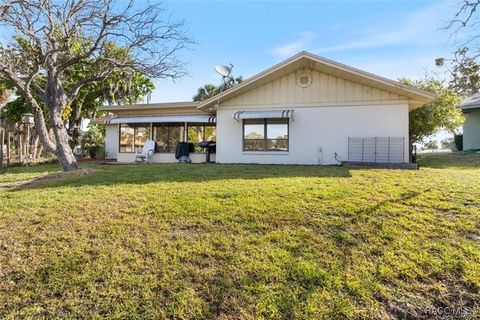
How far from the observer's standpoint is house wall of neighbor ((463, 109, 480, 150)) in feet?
70.0

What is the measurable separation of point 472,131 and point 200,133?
63.2 ft

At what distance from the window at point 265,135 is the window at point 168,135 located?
15.1ft

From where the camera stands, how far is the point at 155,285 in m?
3.53

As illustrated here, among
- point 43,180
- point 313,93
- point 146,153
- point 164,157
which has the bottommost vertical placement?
point 43,180

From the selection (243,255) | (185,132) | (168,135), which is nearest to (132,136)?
(168,135)

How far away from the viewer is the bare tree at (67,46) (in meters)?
10.3

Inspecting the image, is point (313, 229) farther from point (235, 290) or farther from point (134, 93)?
point (134, 93)

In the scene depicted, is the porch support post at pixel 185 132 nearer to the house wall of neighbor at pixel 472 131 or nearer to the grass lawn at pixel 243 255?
the grass lawn at pixel 243 255

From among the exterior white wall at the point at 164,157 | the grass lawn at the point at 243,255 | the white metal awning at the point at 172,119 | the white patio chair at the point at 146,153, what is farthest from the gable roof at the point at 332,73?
the grass lawn at the point at 243,255

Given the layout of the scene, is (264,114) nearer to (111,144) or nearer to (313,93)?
(313,93)

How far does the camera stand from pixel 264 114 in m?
13.4

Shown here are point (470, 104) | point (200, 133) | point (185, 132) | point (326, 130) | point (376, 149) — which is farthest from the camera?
point (470, 104)

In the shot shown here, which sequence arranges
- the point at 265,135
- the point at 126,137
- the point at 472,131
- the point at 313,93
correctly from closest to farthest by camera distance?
the point at 313,93
the point at 265,135
the point at 126,137
the point at 472,131

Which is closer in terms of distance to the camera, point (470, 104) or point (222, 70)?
point (222, 70)
